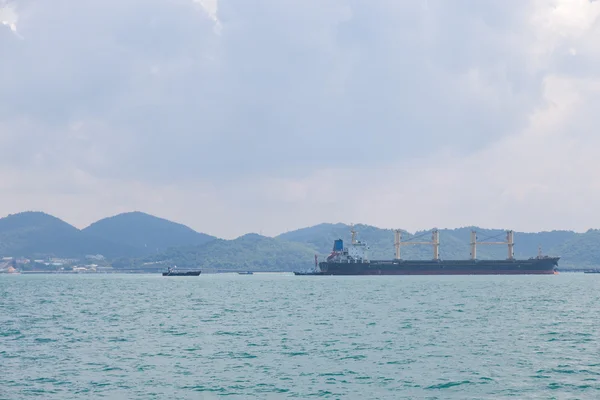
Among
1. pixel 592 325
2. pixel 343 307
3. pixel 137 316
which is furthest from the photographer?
pixel 343 307

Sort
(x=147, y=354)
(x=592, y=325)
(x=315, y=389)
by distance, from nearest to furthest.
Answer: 1. (x=315, y=389)
2. (x=147, y=354)
3. (x=592, y=325)

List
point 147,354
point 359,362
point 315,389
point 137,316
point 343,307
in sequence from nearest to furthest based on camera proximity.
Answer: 1. point 315,389
2. point 359,362
3. point 147,354
4. point 137,316
5. point 343,307

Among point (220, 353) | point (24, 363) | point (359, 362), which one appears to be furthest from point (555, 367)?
point (24, 363)

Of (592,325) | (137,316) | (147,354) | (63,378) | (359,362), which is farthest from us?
(137,316)

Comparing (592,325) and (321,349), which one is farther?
(592,325)

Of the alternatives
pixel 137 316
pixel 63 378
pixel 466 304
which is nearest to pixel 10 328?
pixel 137 316

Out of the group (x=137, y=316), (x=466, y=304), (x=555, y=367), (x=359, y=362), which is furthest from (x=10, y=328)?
(x=466, y=304)

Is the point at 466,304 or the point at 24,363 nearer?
the point at 24,363

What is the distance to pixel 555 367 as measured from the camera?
42.5 m

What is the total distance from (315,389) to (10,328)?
41829mm

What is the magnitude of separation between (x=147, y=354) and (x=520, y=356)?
24.2 metres

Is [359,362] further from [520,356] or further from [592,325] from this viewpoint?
[592,325]

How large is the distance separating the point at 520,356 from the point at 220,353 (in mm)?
19468

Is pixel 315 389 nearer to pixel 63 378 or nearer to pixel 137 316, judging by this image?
pixel 63 378
